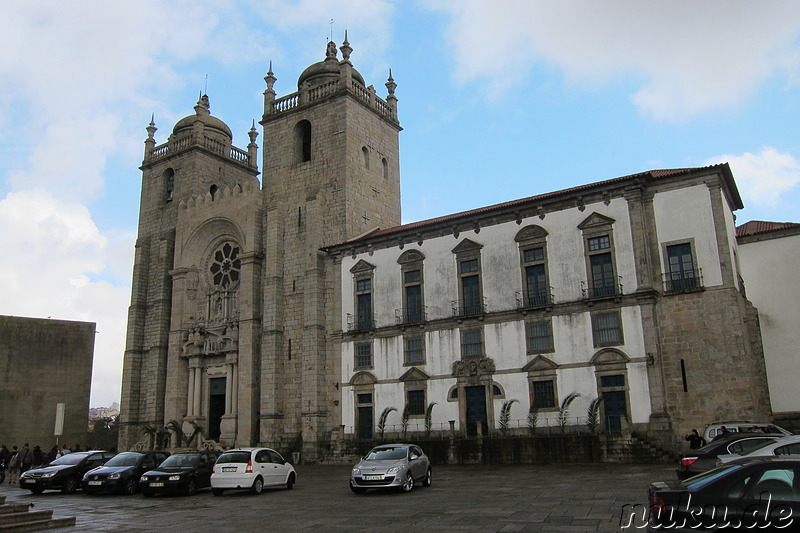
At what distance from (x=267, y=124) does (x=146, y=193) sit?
37.9 ft

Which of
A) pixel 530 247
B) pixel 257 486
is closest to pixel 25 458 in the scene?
pixel 257 486

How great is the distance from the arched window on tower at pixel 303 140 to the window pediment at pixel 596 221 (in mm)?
17750

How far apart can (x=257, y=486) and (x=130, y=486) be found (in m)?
4.41

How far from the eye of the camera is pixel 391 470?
1673cm

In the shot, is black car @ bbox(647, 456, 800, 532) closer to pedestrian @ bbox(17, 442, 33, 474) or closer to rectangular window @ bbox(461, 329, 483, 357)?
rectangular window @ bbox(461, 329, 483, 357)

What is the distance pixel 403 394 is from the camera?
1192 inches

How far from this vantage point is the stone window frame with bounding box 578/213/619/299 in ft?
86.0

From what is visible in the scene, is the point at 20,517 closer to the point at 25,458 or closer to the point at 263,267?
the point at 25,458

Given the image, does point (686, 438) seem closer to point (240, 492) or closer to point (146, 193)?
point (240, 492)

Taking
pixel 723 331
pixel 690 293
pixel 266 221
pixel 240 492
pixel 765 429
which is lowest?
pixel 240 492

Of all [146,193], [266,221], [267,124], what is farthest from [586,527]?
[146,193]

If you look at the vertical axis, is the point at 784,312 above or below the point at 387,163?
below

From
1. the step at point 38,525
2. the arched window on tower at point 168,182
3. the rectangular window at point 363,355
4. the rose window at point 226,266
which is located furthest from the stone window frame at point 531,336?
Result: the arched window on tower at point 168,182

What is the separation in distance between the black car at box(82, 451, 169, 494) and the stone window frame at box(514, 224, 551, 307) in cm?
1604
